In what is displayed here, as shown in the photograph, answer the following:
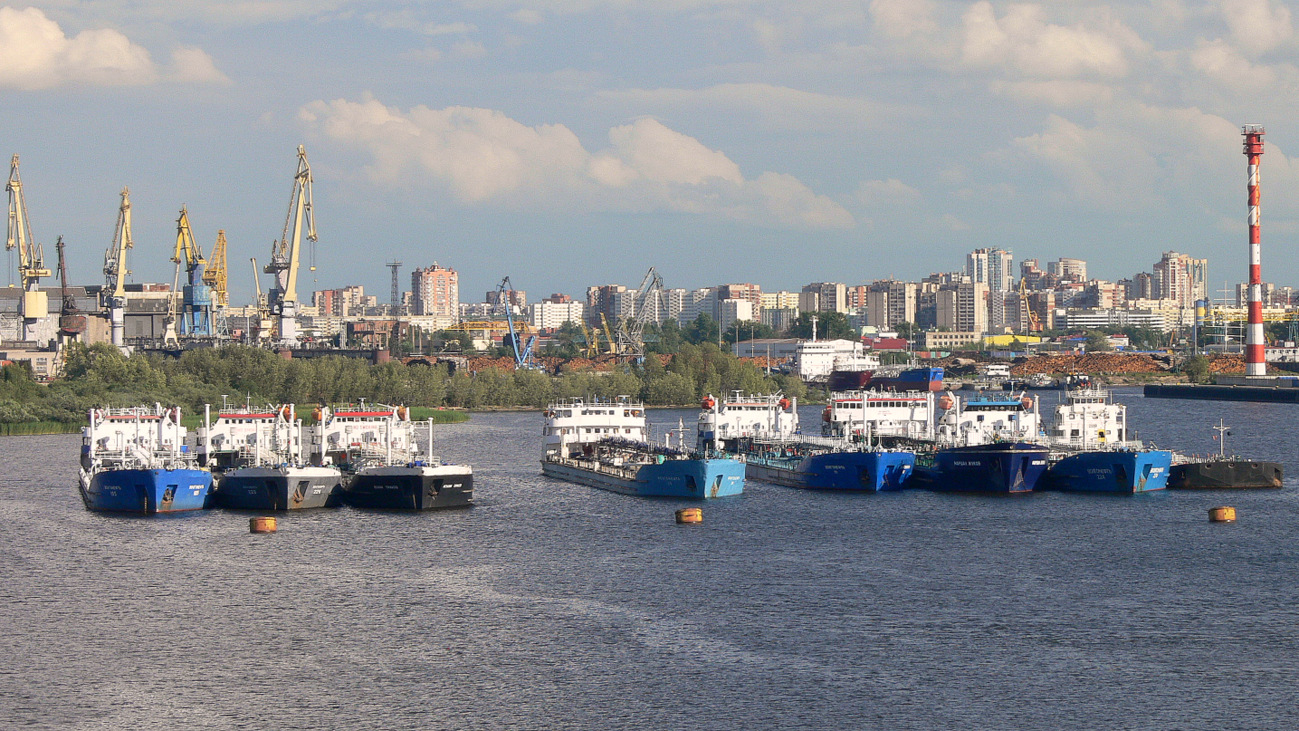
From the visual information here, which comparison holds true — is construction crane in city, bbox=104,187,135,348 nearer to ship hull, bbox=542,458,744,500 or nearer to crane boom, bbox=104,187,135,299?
crane boom, bbox=104,187,135,299

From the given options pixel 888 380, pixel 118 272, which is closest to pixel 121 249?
pixel 118 272

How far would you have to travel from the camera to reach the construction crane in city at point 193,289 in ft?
515

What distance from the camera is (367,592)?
116 feet

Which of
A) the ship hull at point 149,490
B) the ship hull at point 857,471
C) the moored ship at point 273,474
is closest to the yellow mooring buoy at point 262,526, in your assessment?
the moored ship at point 273,474

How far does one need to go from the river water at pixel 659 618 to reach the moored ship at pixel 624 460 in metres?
1.99

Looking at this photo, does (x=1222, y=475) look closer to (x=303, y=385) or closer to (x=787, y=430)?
(x=787, y=430)

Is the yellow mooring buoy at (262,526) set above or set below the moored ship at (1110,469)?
below

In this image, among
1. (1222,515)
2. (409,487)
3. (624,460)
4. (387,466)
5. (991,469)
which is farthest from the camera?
(624,460)

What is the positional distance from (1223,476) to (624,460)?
76.4 feet

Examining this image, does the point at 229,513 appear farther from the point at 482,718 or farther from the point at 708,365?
the point at 708,365

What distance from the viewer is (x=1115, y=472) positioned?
179 feet

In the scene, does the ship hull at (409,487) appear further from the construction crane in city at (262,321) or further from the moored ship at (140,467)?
the construction crane in city at (262,321)

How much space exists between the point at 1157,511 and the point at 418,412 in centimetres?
7310

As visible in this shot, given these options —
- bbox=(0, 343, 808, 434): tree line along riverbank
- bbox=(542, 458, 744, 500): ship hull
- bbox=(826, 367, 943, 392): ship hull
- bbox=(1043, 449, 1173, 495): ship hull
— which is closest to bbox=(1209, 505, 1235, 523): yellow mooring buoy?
bbox=(1043, 449, 1173, 495): ship hull
